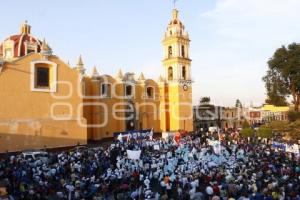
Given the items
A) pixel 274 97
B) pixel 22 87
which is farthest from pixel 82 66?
pixel 274 97

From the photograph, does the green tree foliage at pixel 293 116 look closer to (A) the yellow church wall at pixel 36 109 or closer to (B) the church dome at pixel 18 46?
(A) the yellow church wall at pixel 36 109

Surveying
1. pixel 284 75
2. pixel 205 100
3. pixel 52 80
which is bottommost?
pixel 52 80

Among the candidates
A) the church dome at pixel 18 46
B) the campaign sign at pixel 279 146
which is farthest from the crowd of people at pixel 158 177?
the church dome at pixel 18 46

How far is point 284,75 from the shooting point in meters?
42.2

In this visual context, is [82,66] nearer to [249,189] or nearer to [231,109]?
[249,189]

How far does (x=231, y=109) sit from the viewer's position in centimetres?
6181

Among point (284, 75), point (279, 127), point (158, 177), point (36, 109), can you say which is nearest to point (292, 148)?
point (158, 177)

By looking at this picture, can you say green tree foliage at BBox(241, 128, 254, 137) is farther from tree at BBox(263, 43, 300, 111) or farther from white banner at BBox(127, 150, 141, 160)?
white banner at BBox(127, 150, 141, 160)

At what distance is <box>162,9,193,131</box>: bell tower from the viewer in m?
38.9

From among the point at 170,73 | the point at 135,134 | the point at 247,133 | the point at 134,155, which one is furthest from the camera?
the point at 170,73

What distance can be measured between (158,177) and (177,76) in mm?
24495

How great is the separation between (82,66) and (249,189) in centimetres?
2020

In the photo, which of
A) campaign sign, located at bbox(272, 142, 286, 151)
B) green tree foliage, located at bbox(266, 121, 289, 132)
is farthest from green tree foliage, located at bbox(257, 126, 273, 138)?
campaign sign, located at bbox(272, 142, 286, 151)

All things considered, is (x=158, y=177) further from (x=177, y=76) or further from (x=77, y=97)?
(x=177, y=76)
